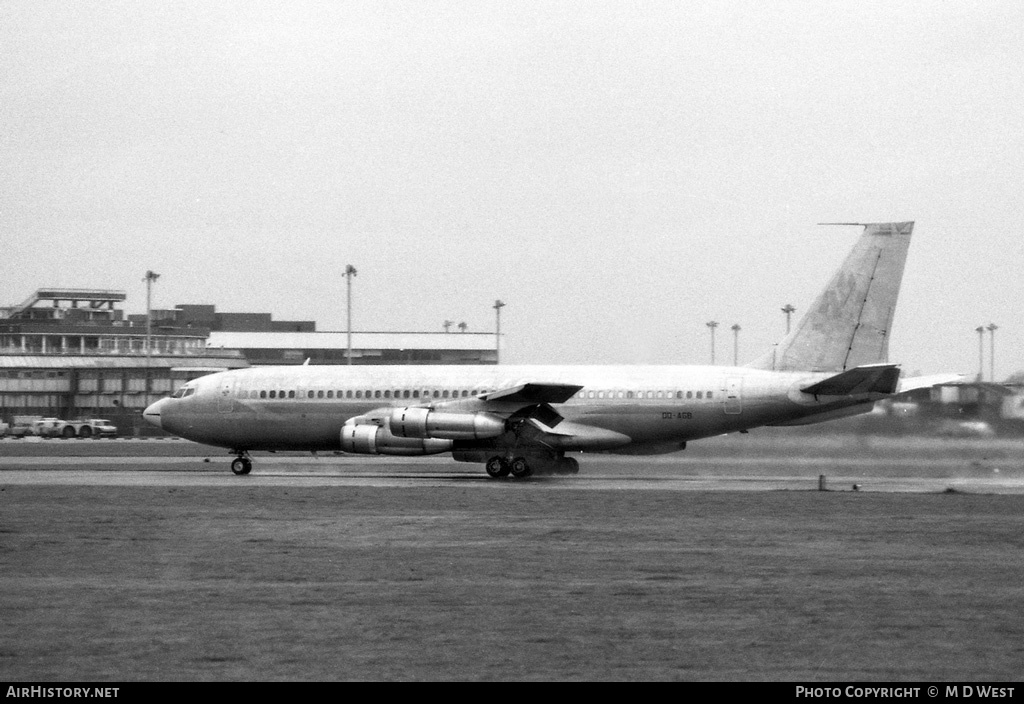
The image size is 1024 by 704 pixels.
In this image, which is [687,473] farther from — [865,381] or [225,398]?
[225,398]

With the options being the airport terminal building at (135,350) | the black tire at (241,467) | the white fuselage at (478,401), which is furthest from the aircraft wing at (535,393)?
the airport terminal building at (135,350)

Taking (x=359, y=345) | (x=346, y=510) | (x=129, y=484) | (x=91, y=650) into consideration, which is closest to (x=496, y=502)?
(x=346, y=510)

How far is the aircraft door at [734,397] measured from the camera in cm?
4019

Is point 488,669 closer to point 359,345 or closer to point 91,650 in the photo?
point 91,650

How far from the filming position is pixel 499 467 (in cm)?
4091

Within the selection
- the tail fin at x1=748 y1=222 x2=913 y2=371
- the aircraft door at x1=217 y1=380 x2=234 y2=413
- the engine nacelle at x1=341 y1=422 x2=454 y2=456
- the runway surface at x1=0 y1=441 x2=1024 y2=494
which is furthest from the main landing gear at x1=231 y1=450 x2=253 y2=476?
the tail fin at x1=748 y1=222 x2=913 y2=371

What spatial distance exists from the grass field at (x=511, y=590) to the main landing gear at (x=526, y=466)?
10.4 metres

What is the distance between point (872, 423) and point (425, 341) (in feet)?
231

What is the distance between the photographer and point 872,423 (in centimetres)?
4088

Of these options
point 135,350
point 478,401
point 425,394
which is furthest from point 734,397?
point 135,350

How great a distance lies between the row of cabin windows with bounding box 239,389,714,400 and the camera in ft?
134

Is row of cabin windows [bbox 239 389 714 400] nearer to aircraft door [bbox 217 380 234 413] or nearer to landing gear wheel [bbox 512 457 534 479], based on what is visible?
aircraft door [bbox 217 380 234 413]

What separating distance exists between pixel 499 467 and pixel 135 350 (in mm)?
75431

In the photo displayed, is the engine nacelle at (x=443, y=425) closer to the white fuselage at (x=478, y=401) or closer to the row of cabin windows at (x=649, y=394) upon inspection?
the white fuselage at (x=478, y=401)
